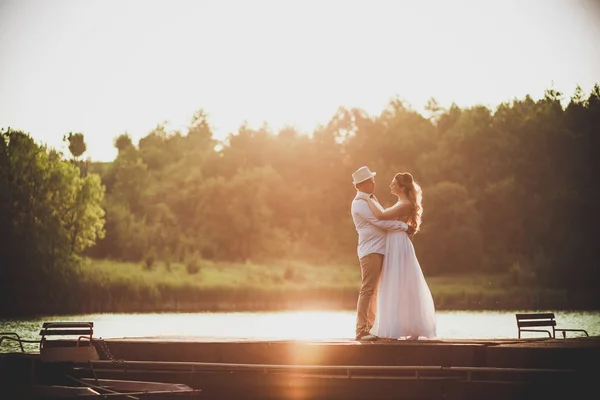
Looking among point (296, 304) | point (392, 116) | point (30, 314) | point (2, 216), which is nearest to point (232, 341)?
point (30, 314)

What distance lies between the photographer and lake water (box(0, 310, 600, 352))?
41.1m

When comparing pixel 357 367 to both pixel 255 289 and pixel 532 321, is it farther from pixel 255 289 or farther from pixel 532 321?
pixel 255 289

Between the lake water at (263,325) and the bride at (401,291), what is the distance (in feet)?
81.6

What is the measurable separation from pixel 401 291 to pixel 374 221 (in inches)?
37.3

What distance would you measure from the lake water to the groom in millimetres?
24624

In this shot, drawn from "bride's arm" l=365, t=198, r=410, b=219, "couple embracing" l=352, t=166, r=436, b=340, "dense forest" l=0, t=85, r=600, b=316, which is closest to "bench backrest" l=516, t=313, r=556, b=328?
"couple embracing" l=352, t=166, r=436, b=340

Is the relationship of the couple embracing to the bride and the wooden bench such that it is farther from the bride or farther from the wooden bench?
the wooden bench

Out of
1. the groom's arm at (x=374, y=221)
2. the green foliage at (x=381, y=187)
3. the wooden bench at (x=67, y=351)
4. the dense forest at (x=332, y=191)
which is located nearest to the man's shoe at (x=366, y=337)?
the groom's arm at (x=374, y=221)

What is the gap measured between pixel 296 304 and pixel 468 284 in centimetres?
1469

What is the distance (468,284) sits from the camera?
71.4 metres

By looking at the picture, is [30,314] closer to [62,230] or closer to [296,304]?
[62,230]

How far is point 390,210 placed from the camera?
1280cm

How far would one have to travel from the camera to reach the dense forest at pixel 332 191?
62781mm

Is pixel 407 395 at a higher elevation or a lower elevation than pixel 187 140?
lower
